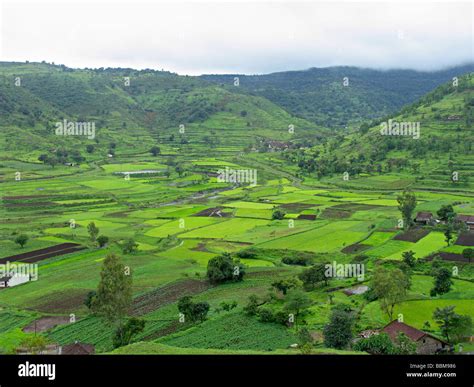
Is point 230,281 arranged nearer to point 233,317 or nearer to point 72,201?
point 233,317

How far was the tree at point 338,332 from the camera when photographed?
26062mm

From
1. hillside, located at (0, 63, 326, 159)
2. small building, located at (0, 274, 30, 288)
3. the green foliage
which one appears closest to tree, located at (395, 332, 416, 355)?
small building, located at (0, 274, 30, 288)

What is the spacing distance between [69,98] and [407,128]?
12883 centimetres

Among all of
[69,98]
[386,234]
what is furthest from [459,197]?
[69,98]

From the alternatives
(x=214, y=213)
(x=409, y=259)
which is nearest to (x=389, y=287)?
(x=409, y=259)

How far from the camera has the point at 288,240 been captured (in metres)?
55.5

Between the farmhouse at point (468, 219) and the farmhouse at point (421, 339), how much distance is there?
110ft

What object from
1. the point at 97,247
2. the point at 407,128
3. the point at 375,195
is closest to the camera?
the point at 97,247

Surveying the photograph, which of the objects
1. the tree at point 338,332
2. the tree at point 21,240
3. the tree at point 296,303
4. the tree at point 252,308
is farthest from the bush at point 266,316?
the tree at point 21,240

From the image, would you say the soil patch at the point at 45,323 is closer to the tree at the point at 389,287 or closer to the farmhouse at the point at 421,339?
the tree at the point at 389,287

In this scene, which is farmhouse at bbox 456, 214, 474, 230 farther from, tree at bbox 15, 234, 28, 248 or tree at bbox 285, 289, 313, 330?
tree at bbox 15, 234, 28, 248

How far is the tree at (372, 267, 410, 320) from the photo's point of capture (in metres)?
32.0

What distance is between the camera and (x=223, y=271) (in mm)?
42062

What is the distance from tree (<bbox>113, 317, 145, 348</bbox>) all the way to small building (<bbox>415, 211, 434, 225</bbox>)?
42205 millimetres
